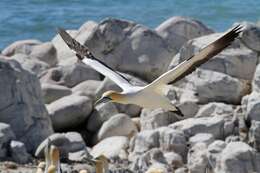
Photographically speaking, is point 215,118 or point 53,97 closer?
point 215,118

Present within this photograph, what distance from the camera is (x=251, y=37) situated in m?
17.6

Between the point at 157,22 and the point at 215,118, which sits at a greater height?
the point at 215,118

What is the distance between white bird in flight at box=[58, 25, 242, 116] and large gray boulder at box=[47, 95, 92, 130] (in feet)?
13.3

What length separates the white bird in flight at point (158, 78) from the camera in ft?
34.0

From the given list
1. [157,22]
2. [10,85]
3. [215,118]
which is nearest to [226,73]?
[215,118]

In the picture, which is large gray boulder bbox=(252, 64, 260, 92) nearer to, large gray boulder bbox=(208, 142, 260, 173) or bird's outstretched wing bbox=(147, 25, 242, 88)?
large gray boulder bbox=(208, 142, 260, 173)

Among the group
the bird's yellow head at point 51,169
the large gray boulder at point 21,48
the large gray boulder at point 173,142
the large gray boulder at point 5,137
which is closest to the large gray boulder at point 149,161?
the large gray boulder at point 173,142

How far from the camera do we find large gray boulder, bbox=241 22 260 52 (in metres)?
17.5

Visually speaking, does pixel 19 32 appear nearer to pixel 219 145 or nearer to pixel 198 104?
pixel 198 104

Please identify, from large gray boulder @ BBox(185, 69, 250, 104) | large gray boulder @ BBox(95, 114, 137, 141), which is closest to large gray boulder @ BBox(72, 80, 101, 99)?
large gray boulder @ BBox(95, 114, 137, 141)

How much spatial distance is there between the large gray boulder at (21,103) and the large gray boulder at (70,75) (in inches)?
120

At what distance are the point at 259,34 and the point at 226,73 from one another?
0.89 meters

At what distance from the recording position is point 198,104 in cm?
1650

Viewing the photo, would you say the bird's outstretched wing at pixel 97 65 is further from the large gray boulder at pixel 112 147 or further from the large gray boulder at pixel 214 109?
the large gray boulder at pixel 214 109
